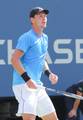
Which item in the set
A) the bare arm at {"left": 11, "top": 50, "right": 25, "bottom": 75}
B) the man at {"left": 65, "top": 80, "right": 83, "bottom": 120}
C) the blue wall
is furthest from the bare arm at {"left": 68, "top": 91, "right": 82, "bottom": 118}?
the bare arm at {"left": 11, "top": 50, "right": 25, "bottom": 75}

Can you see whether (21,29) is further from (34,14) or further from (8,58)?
(34,14)

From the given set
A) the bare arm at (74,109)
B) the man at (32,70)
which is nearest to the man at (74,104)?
the bare arm at (74,109)

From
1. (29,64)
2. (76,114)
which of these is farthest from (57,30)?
(29,64)

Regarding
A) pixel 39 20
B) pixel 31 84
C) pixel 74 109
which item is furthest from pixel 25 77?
pixel 74 109

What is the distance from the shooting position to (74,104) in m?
5.71

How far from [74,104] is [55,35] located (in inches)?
34.4

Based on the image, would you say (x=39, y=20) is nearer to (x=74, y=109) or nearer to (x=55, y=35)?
(x=55, y=35)

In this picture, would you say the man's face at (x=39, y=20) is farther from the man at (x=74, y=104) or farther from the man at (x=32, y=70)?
the man at (x=74, y=104)

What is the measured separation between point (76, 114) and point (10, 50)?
1.11 meters

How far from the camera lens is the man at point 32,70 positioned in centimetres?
414

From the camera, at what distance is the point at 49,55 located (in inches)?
219

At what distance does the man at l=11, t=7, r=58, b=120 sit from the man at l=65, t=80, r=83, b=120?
130cm

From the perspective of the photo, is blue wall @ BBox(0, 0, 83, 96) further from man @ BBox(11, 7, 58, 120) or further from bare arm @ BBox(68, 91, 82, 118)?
man @ BBox(11, 7, 58, 120)

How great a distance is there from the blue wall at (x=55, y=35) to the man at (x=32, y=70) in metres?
1.18
